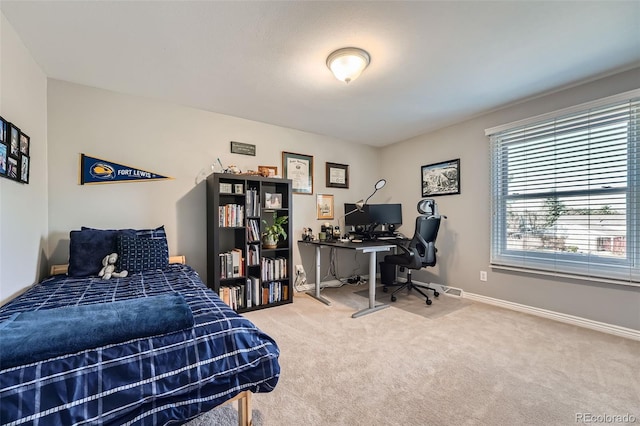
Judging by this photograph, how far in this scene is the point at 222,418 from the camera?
138 cm

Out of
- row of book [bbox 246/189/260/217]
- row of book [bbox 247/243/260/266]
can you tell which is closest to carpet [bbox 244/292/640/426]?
row of book [bbox 247/243/260/266]

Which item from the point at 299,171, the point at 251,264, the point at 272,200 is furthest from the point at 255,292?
the point at 299,171

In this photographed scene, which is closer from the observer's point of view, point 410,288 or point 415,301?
point 415,301

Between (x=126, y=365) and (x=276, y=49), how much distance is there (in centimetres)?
210

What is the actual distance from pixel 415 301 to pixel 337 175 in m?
2.14

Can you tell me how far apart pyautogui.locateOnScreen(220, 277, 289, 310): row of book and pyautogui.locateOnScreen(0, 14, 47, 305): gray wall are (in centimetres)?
150

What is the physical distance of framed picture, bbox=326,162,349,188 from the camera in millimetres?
4090

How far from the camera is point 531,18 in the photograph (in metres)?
1.68

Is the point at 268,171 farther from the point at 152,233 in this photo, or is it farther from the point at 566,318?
the point at 566,318

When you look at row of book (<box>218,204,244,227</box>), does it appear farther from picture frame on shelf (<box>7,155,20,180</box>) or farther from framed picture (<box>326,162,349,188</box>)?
framed picture (<box>326,162,349,188</box>)

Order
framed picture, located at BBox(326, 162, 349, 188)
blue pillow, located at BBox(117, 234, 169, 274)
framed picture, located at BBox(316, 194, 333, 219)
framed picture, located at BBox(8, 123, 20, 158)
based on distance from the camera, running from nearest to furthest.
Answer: framed picture, located at BBox(8, 123, 20, 158) → blue pillow, located at BBox(117, 234, 169, 274) → framed picture, located at BBox(316, 194, 333, 219) → framed picture, located at BBox(326, 162, 349, 188)

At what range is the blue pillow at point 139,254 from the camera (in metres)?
2.21

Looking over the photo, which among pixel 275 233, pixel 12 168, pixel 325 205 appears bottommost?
pixel 275 233

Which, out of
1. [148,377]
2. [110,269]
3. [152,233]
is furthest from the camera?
[152,233]
